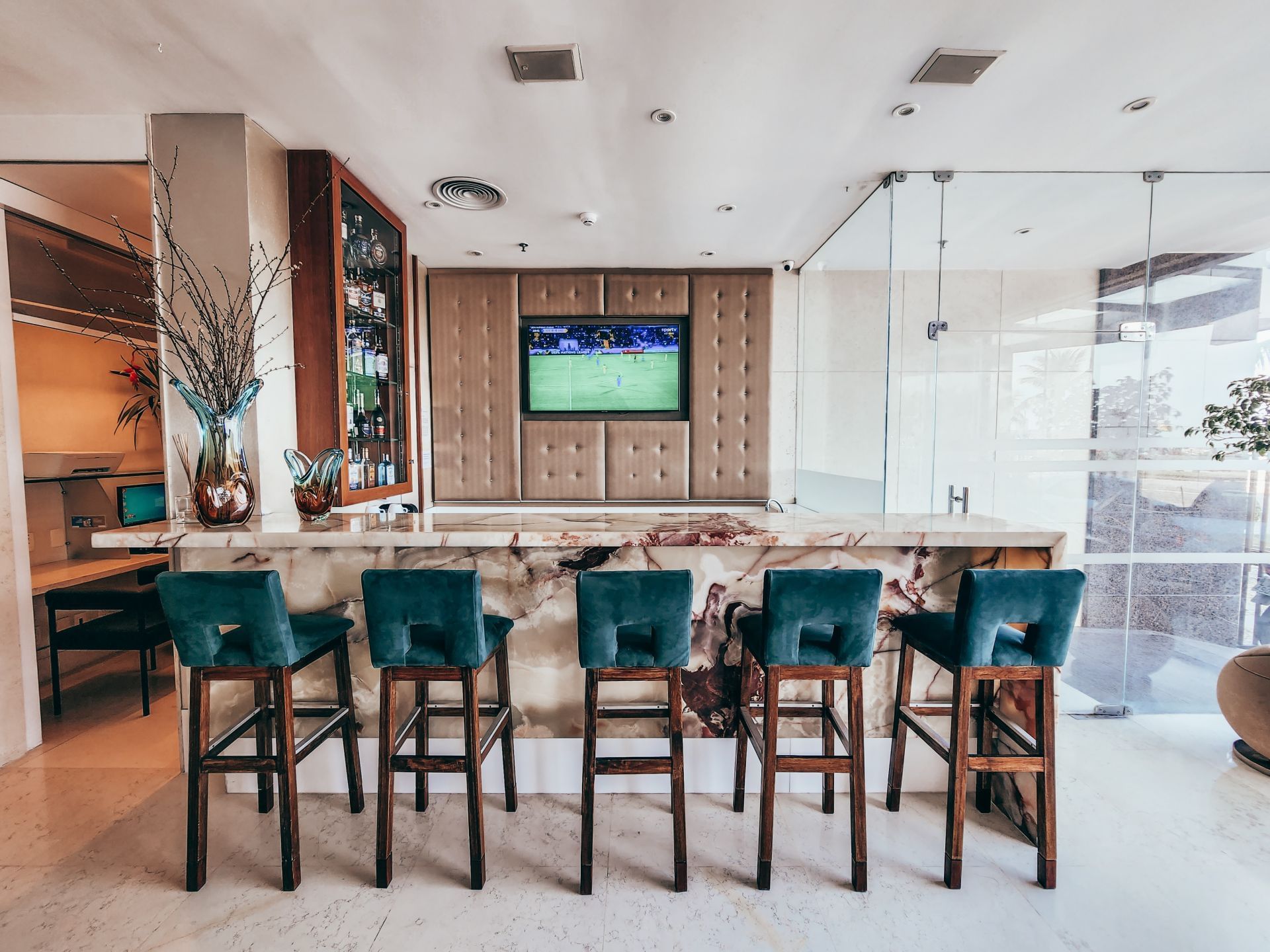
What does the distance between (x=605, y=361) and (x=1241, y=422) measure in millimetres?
3726

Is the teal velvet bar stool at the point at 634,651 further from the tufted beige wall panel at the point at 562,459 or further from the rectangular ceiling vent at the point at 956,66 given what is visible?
the tufted beige wall panel at the point at 562,459

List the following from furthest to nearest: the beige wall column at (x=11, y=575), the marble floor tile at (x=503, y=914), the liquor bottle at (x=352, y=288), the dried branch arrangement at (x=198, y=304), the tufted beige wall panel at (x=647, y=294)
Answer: the tufted beige wall panel at (x=647, y=294) → the liquor bottle at (x=352, y=288) → the beige wall column at (x=11, y=575) → the dried branch arrangement at (x=198, y=304) → the marble floor tile at (x=503, y=914)

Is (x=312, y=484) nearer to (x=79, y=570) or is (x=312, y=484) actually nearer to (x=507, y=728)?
(x=507, y=728)

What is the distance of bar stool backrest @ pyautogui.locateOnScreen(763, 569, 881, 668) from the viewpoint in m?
1.60

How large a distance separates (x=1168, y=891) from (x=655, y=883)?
160 centimetres

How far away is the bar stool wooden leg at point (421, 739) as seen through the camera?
192 cm

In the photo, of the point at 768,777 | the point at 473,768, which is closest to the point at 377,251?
the point at 473,768

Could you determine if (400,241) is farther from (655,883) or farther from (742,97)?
(655,883)

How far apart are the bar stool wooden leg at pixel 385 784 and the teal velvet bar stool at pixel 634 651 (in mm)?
614

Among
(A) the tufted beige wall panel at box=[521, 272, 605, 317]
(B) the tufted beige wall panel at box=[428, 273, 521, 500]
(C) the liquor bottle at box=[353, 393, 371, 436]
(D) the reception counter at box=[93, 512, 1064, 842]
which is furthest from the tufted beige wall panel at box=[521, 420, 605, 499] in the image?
(D) the reception counter at box=[93, 512, 1064, 842]

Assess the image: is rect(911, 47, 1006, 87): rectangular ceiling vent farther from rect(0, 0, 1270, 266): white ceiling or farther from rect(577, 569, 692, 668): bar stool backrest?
rect(577, 569, 692, 668): bar stool backrest

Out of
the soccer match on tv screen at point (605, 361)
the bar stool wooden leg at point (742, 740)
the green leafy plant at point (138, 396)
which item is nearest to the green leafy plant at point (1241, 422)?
the bar stool wooden leg at point (742, 740)

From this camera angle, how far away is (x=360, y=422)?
292 cm

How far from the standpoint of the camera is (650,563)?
6.62 ft
